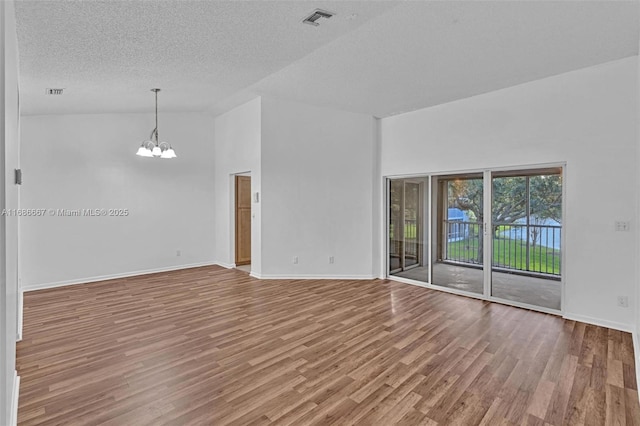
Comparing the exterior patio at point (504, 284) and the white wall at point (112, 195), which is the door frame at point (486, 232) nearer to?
the exterior patio at point (504, 284)

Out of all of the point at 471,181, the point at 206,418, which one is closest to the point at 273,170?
the point at 471,181

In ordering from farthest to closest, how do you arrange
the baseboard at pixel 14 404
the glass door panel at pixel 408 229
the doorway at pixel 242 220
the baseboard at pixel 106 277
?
the doorway at pixel 242 220, the glass door panel at pixel 408 229, the baseboard at pixel 106 277, the baseboard at pixel 14 404

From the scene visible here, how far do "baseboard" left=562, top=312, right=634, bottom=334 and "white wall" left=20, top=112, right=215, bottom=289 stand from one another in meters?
6.19

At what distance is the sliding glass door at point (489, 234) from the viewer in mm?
4340

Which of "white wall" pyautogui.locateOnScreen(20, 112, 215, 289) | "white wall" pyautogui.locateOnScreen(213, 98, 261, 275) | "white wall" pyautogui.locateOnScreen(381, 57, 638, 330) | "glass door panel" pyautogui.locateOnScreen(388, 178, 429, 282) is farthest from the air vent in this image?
"white wall" pyautogui.locateOnScreen(20, 112, 215, 289)

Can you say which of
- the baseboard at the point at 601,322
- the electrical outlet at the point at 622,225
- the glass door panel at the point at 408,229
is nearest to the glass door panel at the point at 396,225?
the glass door panel at the point at 408,229

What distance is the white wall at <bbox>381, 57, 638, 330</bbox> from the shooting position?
3.59 meters

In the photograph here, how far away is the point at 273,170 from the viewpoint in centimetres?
585

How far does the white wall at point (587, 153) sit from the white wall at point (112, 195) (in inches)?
212

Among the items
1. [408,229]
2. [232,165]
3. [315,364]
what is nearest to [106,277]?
[232,165]

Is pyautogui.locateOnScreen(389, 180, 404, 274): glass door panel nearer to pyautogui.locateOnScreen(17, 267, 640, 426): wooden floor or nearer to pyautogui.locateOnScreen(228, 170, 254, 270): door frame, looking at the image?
pyautogui.locateOnScreen(17, 267, 640, 426): wooden floor

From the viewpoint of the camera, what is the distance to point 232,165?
666cm

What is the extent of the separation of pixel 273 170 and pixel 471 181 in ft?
10.4

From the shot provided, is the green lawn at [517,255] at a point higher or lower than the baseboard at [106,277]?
higher
